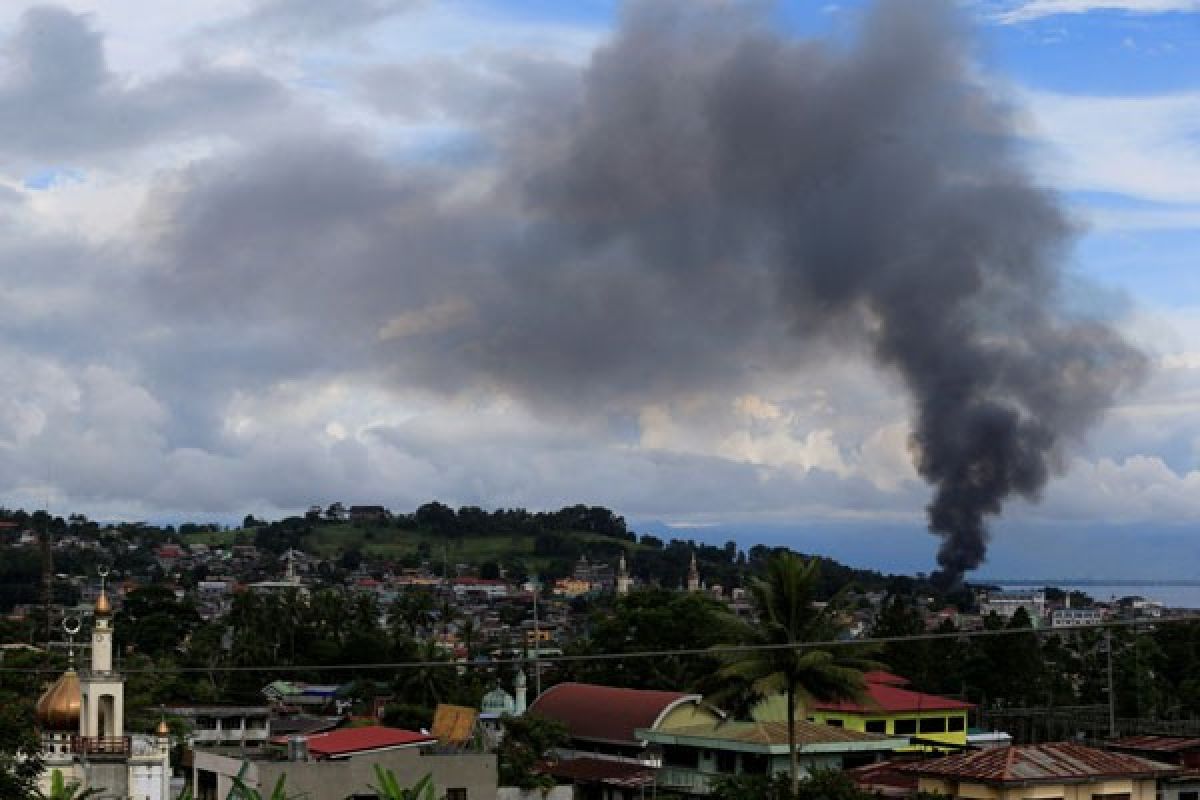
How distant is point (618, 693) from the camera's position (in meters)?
80.2

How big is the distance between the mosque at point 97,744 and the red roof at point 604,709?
81.7 feet

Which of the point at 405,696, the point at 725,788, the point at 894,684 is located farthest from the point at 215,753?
the point at 405,696

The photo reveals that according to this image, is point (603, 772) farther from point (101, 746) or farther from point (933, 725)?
point (101, 746)

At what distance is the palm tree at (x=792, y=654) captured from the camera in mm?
49750

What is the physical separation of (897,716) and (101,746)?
31.3m

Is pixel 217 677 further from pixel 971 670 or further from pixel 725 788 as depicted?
pixel 725 788

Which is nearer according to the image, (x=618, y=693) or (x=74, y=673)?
(x=74, y=673)

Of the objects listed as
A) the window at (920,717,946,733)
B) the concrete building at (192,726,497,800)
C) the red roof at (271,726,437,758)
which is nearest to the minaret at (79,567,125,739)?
the concrete building at (192,726,497,800)

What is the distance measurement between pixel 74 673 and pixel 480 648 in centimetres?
9389

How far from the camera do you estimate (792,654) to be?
49531 millimetres

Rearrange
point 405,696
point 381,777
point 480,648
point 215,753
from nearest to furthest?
point 381,777, point 215,753, point 405,696, point 480,648

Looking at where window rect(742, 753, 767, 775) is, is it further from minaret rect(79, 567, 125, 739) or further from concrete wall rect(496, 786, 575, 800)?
minaret rect(79, 567, 125, 739)

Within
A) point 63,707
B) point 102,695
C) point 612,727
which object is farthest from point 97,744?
point 612,727

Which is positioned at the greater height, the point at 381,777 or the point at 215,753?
the point at 381,777
